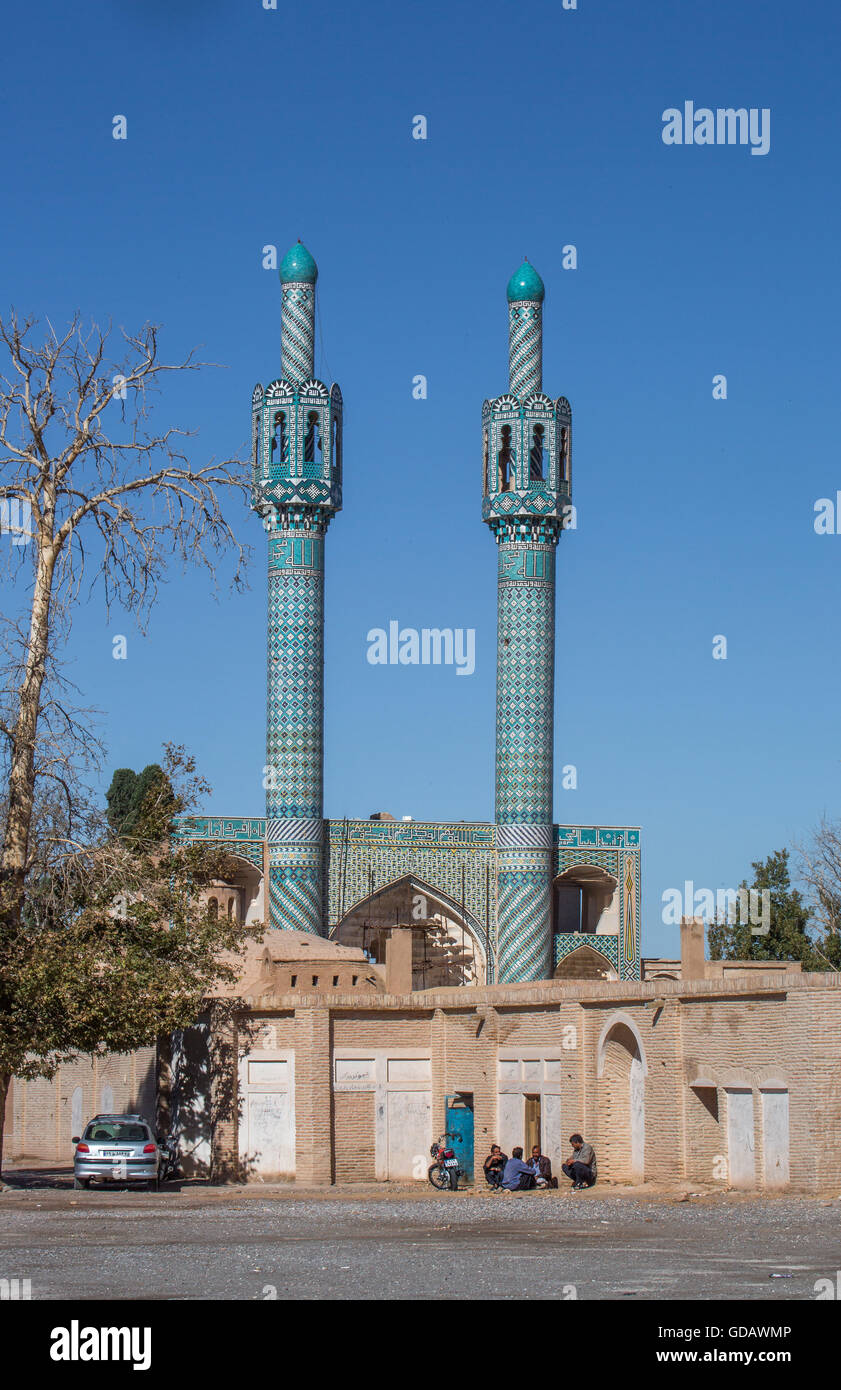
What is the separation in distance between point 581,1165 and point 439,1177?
2513mm

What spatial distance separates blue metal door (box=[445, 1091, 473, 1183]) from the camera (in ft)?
77.1

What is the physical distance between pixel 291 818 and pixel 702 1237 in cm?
2354

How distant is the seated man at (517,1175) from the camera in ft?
67.3

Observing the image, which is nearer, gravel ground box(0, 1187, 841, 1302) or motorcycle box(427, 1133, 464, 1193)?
gravel ground box(0, 1187, 841, 1302)

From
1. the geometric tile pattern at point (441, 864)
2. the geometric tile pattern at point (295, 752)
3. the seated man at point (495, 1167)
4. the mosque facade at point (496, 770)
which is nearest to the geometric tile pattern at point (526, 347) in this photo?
the mosque facade at point (496, 770)

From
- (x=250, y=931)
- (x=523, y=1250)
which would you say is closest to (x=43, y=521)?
→ (x=250, y=931)

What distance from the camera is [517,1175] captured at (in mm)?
20500

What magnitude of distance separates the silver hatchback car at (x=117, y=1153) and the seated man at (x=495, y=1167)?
3.76 m

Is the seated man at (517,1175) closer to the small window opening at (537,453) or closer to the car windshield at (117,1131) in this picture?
the car windshield at (117,1131)

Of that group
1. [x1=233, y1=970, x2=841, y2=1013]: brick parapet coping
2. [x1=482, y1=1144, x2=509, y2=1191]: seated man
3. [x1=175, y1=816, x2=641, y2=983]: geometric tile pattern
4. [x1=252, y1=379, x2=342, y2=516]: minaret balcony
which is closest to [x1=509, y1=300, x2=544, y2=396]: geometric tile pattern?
[x1=252, y1=379, x2=342, y2=516]: minaret balcony

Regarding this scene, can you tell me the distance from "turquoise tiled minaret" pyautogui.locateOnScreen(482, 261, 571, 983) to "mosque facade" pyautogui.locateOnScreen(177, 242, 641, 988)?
29 mm

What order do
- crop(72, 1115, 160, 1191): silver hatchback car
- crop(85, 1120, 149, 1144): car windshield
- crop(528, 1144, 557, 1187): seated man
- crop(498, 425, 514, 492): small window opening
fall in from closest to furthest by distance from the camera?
crop(528, 1144, 557, 1187): seated man
crop(72, 1115, 160, 1191): silver hatchback car
crop(85, 1120, 149, 1144): car windshield
crop(498, 425, 514, 492): small window opening

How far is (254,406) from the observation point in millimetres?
38281

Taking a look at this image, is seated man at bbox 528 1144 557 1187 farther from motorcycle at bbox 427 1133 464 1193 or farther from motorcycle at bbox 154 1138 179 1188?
motorcycle at bbox 154 1138 179 1188
